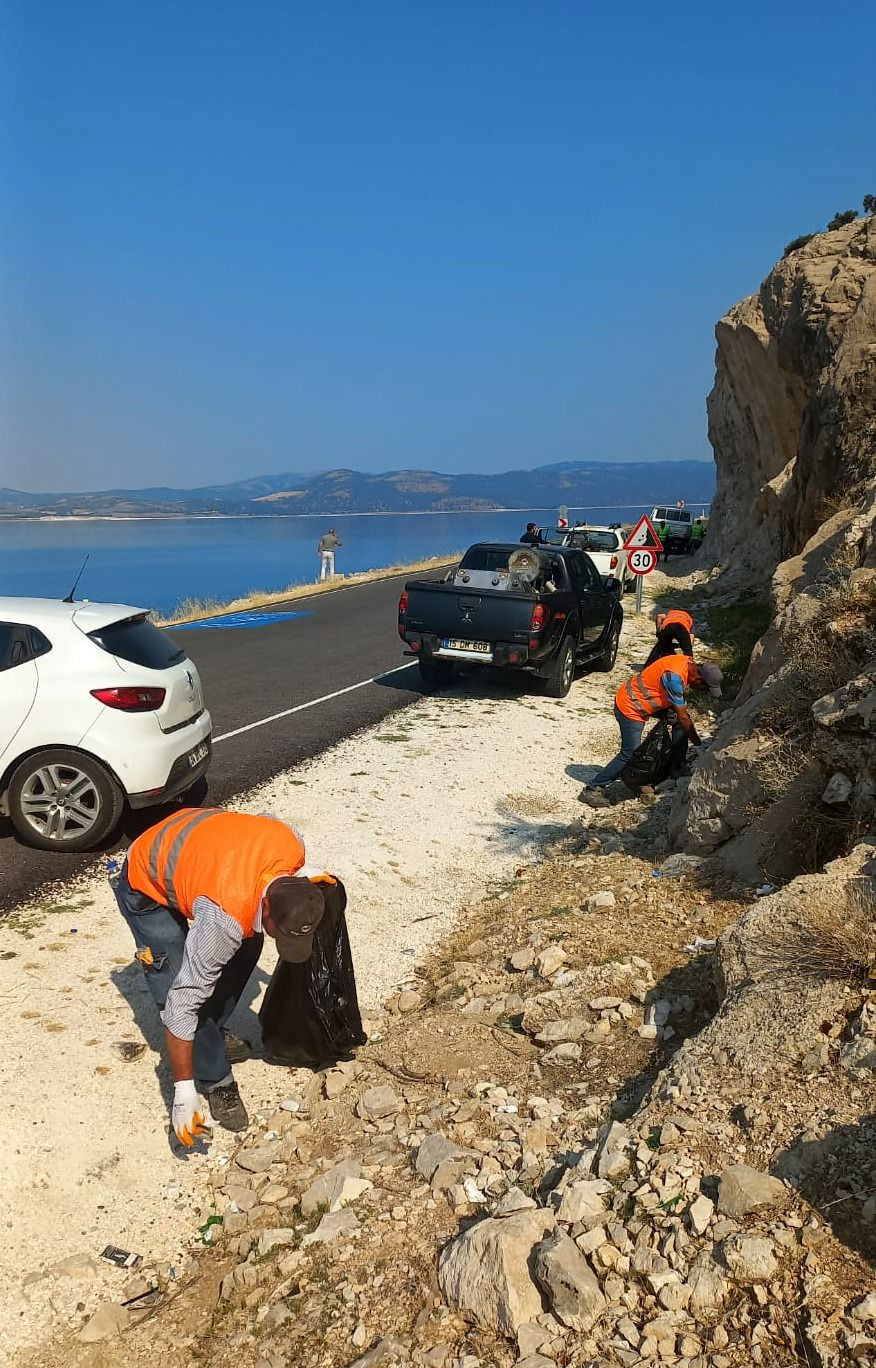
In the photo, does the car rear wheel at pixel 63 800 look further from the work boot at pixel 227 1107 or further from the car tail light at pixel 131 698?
the work boot at pixel 227 1107

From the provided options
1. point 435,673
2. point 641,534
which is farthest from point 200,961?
point 641,534

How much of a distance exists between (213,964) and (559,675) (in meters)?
10.4

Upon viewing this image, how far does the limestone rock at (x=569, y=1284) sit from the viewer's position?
9.14ft

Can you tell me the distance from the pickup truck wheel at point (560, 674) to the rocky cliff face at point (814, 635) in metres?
3.43

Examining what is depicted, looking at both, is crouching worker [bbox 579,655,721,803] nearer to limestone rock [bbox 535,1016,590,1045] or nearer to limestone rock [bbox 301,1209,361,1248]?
limestone rock [bbox 535,1016,590,1045]

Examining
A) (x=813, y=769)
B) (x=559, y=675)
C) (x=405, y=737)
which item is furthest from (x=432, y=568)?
(x=813, y=769)

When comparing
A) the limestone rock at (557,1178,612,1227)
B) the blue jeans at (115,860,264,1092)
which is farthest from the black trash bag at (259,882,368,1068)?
the limestone rock at (557,1178,612,1227)

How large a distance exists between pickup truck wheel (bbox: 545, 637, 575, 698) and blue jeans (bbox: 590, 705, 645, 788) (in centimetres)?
408

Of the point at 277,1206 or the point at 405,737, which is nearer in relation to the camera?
the point at 277,1206

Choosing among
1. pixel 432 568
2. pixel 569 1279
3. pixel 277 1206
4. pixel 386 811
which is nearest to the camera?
pixel 569 1279

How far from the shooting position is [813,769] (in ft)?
19.7

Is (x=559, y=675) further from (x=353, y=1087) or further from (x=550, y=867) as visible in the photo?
(x=353, y=1087)

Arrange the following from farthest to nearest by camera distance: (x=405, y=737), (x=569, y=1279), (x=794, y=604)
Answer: (x=405, y=737), (x=794, y=604), (x=569, y=1279)

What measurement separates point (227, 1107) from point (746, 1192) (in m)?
2.37
